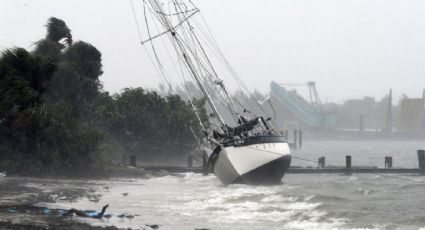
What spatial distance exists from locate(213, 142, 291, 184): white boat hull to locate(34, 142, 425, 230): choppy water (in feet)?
2.72

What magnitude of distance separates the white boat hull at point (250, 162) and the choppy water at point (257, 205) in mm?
829

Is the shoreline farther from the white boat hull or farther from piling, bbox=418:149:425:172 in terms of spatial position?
piling, bbox=418:149:425:172

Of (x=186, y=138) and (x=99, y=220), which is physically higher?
(x=186, y=138)

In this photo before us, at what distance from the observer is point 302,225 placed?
2920cm

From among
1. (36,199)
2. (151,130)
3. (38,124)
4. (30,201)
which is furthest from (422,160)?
(30,201)

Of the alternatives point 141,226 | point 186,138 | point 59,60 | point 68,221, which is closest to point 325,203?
point 141,226

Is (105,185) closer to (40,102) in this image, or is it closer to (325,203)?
(40,102)

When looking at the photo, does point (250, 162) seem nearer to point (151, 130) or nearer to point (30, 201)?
point (30, 201)

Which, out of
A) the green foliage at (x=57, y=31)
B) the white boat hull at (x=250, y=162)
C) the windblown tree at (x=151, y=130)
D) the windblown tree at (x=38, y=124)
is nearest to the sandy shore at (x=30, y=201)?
the windblown tree at (x=38, y=124)

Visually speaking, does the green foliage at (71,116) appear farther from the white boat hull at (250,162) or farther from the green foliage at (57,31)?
the white boat hull at (250,162)

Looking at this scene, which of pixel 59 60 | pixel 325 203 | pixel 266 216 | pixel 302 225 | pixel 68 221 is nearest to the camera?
pixel 68 221

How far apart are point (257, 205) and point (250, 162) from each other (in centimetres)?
1022

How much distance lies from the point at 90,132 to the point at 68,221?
26.9 meters

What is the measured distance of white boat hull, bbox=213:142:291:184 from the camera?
46000 millimetres
